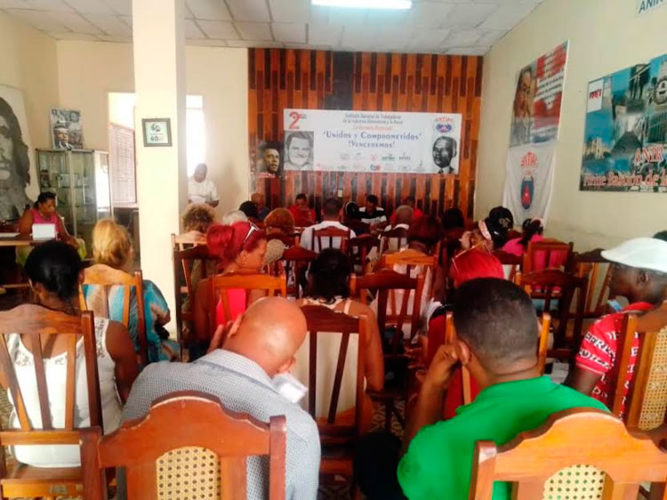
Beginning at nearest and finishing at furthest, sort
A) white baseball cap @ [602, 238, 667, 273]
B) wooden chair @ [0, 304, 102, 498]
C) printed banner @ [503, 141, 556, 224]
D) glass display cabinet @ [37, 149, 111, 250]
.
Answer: wooden chair @ [0, 304, 102, 498] → white baseball cap @ [602, 238, 667, 273] → printed banner @ [503, 141, 556, 224] → glass display cabinet @ [37, 149, 111, 250]

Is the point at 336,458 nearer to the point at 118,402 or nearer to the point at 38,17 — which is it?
the point at 118,402

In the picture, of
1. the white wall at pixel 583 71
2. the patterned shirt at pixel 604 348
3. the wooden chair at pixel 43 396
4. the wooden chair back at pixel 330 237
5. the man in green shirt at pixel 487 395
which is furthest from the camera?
the wooden chair back at pixel 330 237

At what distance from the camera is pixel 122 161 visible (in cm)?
812

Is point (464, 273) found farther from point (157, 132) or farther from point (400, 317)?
point (157, 132)

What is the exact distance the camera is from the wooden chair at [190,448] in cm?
72

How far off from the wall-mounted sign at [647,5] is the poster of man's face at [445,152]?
376 cm

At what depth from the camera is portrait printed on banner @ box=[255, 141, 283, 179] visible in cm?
698

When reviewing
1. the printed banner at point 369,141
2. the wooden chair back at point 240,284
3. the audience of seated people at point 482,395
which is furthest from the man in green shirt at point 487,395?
the printed banner at point 369,141

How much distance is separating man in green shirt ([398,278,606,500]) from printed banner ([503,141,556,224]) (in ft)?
13.2

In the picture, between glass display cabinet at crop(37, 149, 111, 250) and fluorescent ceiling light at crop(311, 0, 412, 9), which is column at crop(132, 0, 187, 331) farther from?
glass display cabinet at crop(37, 149, 111, 250)

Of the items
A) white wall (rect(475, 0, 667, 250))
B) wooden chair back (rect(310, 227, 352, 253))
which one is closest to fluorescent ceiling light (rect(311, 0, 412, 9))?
white wall (rect(475, 0, 667, 250))

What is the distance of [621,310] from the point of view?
5.25ft

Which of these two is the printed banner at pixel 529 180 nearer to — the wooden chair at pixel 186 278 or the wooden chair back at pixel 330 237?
the wooden chair back at pixel 330 237

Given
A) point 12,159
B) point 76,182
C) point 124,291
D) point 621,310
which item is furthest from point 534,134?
point 12,159
